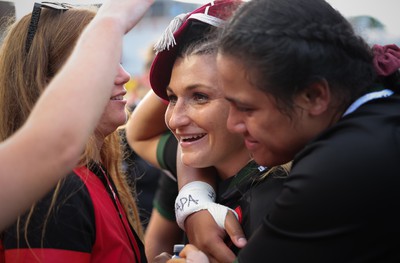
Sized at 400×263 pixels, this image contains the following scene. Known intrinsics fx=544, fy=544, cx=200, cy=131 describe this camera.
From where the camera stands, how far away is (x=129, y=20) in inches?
47.1

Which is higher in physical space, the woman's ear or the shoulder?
the woman's ear

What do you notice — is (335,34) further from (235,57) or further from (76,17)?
(76,17)

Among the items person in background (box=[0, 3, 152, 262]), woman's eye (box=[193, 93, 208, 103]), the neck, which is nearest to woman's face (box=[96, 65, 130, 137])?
person in background (box=[0, 3, 152, 262])

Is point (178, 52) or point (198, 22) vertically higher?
point (198, 22)

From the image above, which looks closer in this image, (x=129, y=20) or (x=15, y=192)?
(x=15, y=192)

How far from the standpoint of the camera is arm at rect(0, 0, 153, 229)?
0.93 meters

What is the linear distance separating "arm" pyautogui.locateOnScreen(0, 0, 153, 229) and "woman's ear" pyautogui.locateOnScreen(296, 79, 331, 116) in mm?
438

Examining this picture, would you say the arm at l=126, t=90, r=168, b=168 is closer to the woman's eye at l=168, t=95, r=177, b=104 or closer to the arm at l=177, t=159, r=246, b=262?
the woman's eye at l=168, t=95, r=177, b=104

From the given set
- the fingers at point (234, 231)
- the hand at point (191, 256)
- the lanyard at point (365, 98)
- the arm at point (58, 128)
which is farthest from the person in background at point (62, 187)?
the lanyard at point (365, 98)

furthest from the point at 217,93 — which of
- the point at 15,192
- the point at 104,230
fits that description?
the point at 15,192

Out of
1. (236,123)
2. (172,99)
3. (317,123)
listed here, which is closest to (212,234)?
(236,123)

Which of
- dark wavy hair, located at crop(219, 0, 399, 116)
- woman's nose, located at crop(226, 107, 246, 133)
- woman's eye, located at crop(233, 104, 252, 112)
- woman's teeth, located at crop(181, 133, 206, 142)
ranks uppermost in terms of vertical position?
dark wavy hair, located at crop(219, 0, 399, 116)

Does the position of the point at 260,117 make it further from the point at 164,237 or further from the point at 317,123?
the point at 164,237

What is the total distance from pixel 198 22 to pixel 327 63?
2.16ft
